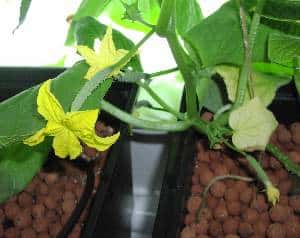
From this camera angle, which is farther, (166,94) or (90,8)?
(166,94)

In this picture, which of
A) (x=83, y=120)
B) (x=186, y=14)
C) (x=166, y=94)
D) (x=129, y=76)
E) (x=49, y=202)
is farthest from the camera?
(x=166, y=94)

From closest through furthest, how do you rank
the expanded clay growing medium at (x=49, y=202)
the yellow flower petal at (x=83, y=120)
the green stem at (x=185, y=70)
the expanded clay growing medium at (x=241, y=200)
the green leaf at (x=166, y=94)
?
the yellow flower petal at (x=83, y=120) < the green stem at (x=185, y=70) < the expanded clay growing medium at (x=241, y=200) < the expanded clay growing medium at (x=49, y=202) < the green leaf at (x=166, y=94)

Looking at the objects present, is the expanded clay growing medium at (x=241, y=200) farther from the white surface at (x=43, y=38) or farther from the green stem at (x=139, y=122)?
the white surface at (x=43, y=38)

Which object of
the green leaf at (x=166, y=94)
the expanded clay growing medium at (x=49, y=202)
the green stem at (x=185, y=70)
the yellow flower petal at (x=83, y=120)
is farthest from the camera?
the green leaf at (x=166, y=94)

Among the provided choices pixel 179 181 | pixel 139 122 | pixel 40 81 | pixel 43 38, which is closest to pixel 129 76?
pixel 139 122

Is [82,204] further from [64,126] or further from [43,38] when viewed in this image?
[43,38]

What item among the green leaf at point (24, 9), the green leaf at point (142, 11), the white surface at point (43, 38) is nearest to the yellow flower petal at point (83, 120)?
the green leaf at point (24, 9)
